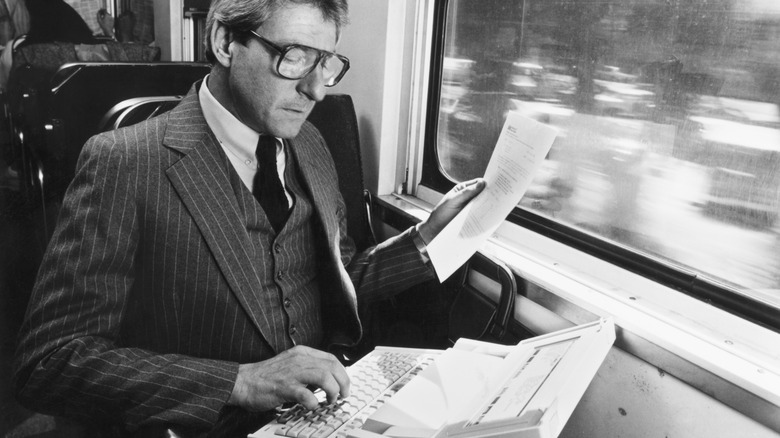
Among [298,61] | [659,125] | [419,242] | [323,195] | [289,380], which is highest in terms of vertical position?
[298,61]

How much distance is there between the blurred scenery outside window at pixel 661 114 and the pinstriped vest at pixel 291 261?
0.72m

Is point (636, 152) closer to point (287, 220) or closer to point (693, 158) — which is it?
point (693, 158)

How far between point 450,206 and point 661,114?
0.54 metres

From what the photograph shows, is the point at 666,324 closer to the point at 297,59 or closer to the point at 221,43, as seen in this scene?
the point at 297,59

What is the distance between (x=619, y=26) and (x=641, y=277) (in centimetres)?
63

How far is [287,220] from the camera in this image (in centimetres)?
144

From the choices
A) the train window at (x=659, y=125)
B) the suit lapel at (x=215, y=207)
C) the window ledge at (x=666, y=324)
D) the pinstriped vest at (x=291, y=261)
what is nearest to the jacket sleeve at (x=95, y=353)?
the suit lapel at (x=215, y=207)

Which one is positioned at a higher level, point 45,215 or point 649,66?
point 649,66

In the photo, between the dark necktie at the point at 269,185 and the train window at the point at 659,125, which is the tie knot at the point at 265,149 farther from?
the train window at the point at 659,125

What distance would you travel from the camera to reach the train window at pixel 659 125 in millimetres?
1241

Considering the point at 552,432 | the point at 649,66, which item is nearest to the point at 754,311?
the point at 649,66

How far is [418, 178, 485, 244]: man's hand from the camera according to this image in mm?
1450

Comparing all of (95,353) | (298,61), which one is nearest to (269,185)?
(298,61)

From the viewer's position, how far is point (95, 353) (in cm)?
110
